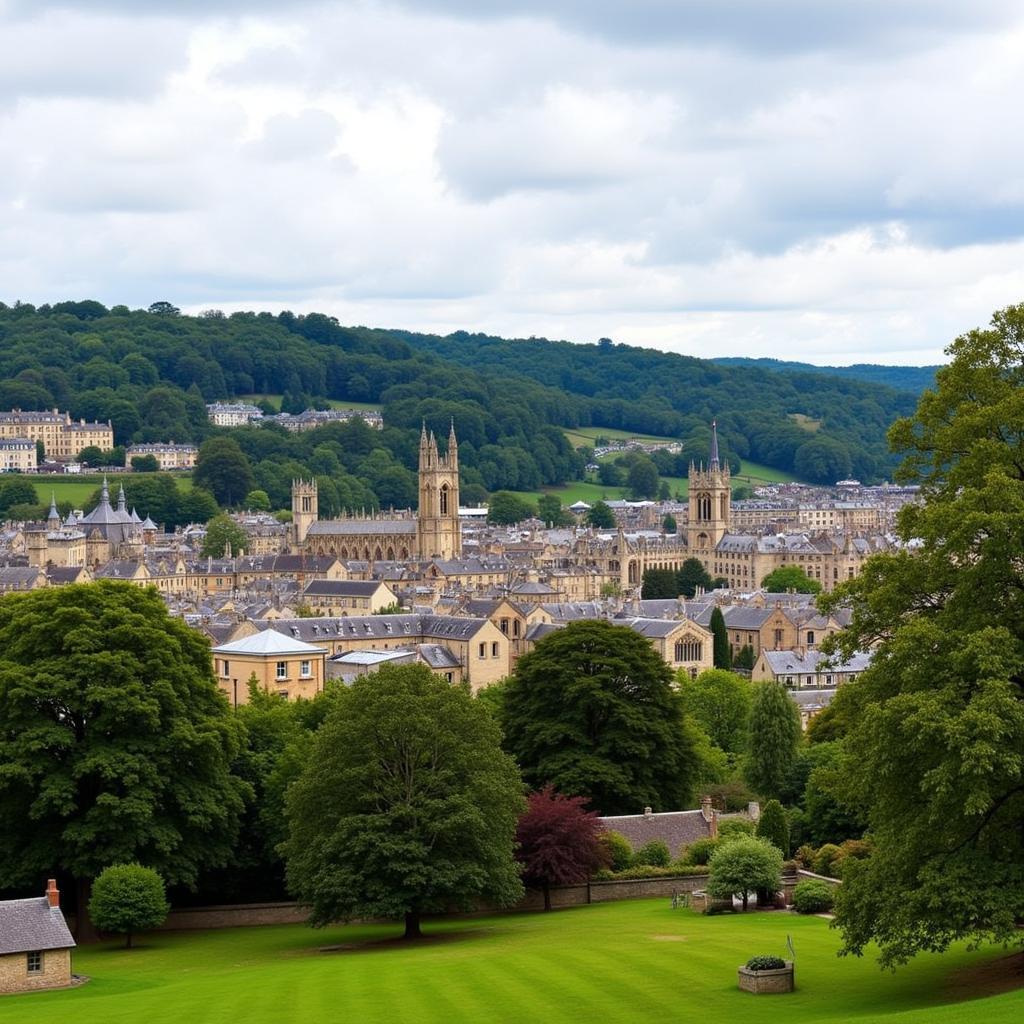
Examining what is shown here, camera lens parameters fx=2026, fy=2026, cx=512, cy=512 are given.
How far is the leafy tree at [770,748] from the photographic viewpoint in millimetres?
70562

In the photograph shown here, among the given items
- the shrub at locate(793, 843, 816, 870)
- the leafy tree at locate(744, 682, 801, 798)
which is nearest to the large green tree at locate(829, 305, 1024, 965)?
the shrub at locate(793, 843, 816, 870)

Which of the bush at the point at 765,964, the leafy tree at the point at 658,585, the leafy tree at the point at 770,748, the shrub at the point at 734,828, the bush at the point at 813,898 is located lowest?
the bush at the point at 813,898

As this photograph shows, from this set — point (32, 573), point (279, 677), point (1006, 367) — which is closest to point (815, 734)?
point (279, 677)

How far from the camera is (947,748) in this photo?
31984mm

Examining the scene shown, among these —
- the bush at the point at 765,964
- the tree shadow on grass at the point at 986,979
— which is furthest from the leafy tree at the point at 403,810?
the tree shadow on grass at the point at 986,979

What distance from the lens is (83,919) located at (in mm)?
51250

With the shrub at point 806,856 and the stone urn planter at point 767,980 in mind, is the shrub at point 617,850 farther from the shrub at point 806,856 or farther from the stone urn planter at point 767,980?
the stone urn planter at point 767,980

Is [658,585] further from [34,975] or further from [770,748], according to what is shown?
[34,975]

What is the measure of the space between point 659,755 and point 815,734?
540 inches

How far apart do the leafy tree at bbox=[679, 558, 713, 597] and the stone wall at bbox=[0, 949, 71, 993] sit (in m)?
134

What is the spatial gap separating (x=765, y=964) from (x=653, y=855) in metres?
19.8

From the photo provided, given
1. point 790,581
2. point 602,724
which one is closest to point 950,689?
point 602,724

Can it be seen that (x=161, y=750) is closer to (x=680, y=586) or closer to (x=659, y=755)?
(x=659, y=755)

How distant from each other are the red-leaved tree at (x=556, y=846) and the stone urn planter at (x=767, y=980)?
14792 millimetres
